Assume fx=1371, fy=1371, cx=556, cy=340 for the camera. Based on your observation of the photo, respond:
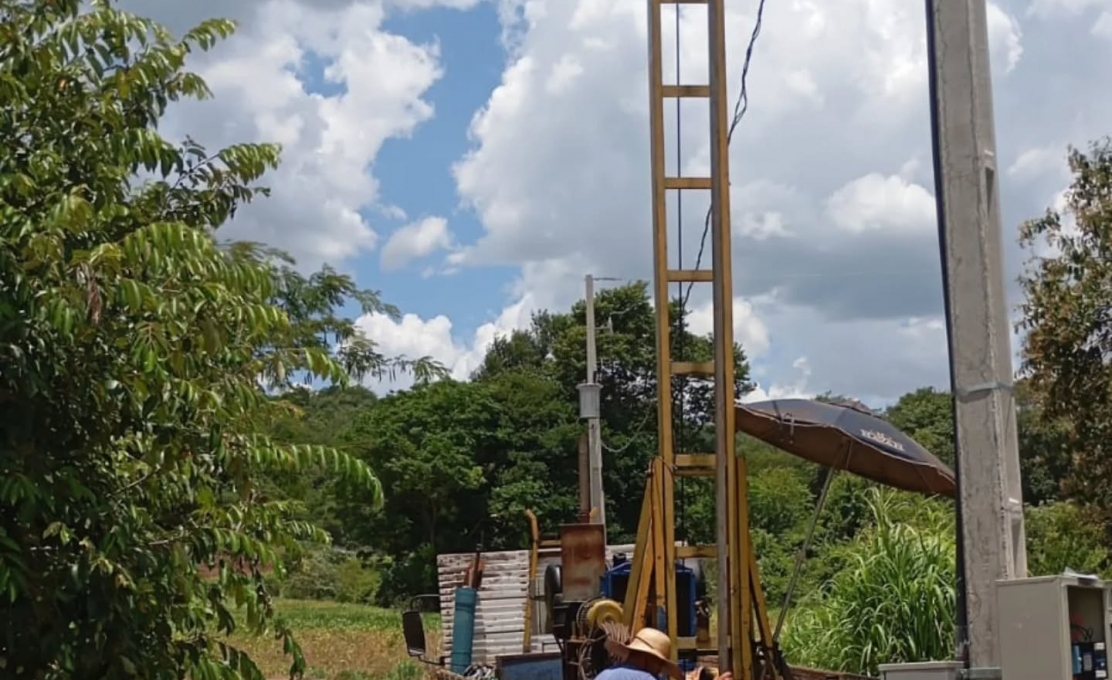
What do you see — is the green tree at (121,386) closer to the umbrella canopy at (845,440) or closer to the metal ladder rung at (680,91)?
the metal ladder rung at (680,91)

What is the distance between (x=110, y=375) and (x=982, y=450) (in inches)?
144

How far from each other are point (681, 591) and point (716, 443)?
2418 mm

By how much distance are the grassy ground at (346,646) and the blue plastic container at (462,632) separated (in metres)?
2.30

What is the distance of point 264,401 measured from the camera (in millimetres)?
6484

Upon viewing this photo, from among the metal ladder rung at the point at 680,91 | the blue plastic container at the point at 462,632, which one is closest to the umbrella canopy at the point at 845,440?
the metal ladder rung at the point at 680,91

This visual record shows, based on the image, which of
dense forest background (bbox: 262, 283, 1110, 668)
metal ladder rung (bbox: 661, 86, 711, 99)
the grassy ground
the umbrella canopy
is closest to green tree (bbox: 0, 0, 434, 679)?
metal ladder rung (bbox: 661, 86, 711, 99)

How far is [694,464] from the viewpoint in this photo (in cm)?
1026

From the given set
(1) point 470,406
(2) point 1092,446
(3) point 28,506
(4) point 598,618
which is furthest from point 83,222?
(1) point 470,406

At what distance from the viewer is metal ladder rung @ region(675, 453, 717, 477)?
10.2 m

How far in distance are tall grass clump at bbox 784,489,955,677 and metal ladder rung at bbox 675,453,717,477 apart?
17.3ft

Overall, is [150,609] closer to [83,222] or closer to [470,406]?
[83,222]

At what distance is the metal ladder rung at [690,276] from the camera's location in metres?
10.1

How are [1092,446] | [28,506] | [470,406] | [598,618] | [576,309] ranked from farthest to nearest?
[576,309] → [470,406] → [1092,446] → [598,618] → [28,506]

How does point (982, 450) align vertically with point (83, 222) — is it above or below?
below
